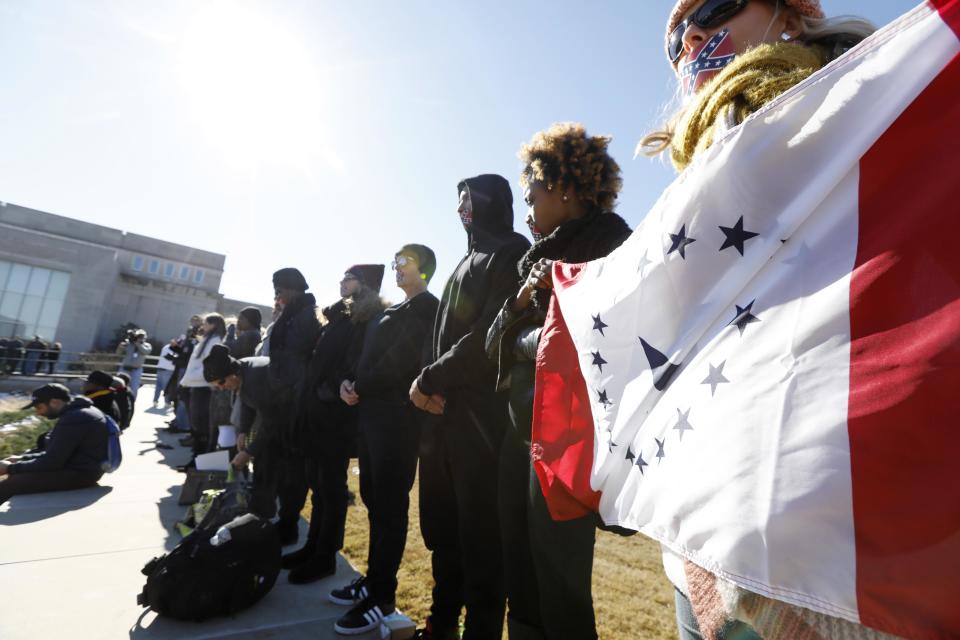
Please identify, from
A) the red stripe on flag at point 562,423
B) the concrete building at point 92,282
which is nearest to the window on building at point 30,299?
the concrete building at point 92,282

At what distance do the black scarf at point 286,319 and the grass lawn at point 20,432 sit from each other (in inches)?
193

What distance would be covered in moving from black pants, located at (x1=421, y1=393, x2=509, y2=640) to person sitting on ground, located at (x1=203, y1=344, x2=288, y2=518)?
2508 millimetres

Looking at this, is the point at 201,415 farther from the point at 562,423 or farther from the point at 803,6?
the point at 803,6

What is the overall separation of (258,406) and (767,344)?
4.55 meters

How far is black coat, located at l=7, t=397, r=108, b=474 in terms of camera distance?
17.2ft

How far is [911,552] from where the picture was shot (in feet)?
1.90

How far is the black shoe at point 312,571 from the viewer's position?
11.3ft

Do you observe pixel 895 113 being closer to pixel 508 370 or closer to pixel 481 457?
pixel 508 370

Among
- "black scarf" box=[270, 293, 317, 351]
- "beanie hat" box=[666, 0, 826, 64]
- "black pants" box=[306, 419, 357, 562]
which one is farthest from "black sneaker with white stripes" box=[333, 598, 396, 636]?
"beanie hat" box=[666, 0, 826, 64]

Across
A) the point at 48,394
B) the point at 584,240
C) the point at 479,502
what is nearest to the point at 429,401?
the point at 479,502

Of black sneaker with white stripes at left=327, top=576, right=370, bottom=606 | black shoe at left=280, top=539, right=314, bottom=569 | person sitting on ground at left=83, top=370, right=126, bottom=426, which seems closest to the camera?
black sneaker with white stripes at left=327, top=576, right=370, bottom=606

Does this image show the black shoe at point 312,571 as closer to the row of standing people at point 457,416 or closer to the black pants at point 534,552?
the row of standing people at point 457,416

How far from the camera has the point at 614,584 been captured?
4.12 m

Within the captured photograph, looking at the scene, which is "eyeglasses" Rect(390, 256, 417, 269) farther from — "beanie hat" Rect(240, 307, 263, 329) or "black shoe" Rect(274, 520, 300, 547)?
"beanie hat" Rect(240, 307, 263, 329)
